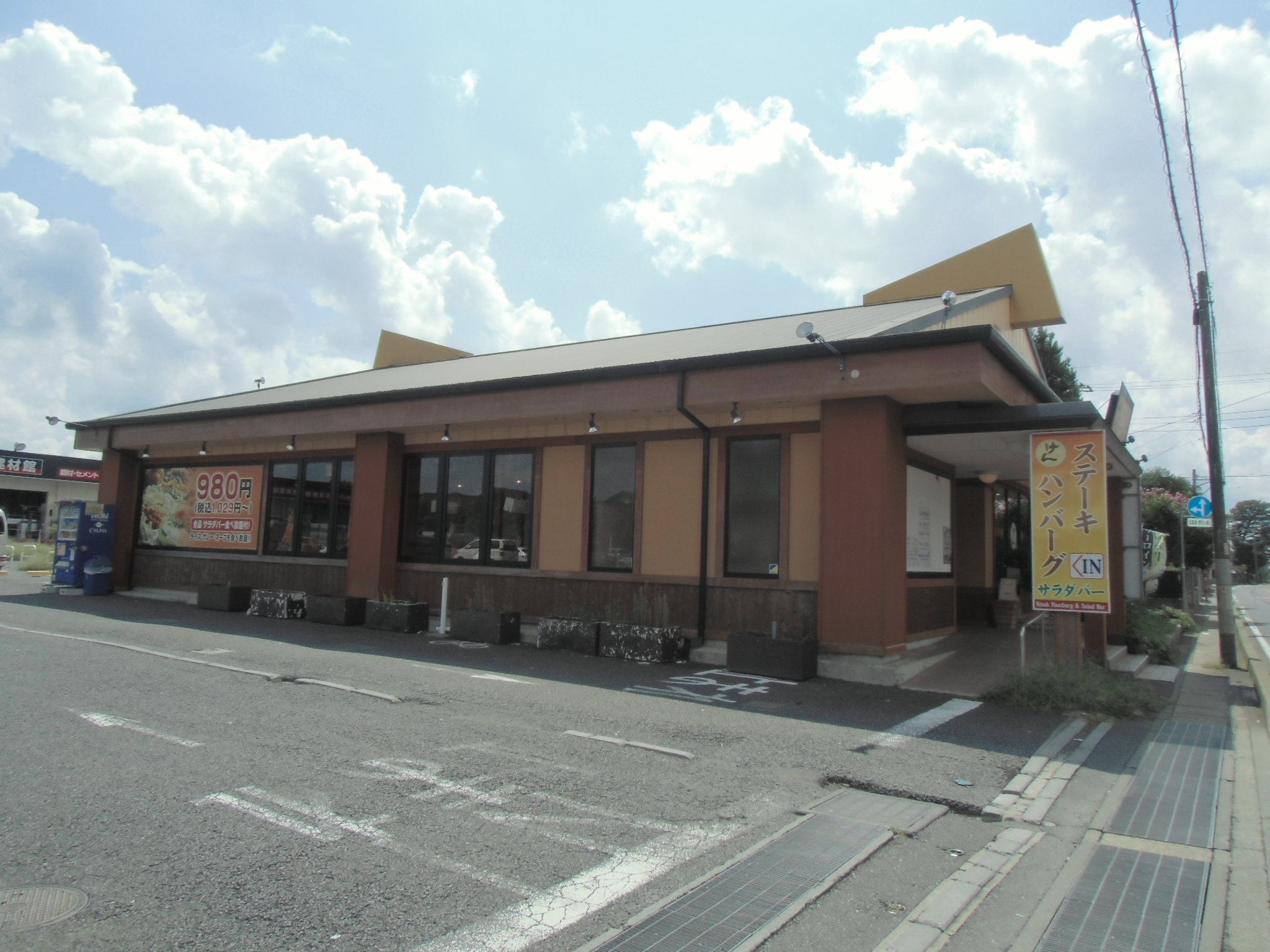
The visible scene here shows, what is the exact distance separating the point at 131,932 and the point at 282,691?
5.33m

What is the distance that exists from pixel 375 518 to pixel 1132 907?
1381 cm

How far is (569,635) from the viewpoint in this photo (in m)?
12.5

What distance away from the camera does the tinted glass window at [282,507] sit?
17844 millimetres

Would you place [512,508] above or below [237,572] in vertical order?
above

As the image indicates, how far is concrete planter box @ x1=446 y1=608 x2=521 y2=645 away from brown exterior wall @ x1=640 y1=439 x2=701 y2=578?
7.79ft

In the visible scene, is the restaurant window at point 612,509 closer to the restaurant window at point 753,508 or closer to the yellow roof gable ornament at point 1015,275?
the restaurant window at point 753,508

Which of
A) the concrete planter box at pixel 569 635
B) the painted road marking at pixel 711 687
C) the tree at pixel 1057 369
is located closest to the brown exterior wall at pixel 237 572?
the concrete planter box at pixel 569 635

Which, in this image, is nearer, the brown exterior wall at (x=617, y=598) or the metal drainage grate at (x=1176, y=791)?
the metal drainage grate at (x=1176, y=791)

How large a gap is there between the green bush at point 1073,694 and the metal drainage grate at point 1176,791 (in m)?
0.53

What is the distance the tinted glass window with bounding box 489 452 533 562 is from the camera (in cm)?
1433

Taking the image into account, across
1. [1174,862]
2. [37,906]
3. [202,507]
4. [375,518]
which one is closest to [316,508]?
[375,518]

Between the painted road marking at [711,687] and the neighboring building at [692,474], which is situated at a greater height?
the neighboring building at [692,474]

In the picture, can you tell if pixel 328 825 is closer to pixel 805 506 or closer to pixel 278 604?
pixel 805 506

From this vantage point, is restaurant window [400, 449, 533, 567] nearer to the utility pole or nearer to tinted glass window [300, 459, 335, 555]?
tinted glass window [300, 459, 335, 555]
